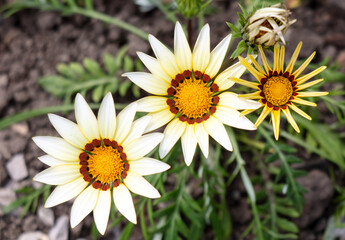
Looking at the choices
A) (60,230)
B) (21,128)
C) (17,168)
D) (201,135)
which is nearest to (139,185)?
(201,135)

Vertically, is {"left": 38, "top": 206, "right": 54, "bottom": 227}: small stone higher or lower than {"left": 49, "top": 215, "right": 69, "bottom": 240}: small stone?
higher

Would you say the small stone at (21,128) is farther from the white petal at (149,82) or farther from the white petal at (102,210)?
the white petal at (149,82)

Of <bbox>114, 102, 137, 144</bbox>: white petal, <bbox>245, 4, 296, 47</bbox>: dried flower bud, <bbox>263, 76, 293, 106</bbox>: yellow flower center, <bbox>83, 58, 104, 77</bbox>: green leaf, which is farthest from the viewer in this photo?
<bbox>83, 58, 104, 77</bbox>: green leaf

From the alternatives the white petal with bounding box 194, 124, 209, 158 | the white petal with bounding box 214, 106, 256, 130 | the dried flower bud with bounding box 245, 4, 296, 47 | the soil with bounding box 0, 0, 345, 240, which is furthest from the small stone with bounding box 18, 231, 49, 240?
the dried flower bud with bounding box 245, 4, 296, 47

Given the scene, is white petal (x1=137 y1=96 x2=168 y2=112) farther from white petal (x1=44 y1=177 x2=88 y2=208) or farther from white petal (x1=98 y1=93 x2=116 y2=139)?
white petal (x1=44 y1=177 x2=88 y2=208)

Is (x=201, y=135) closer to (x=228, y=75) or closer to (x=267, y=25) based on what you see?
(x=228, y=75)

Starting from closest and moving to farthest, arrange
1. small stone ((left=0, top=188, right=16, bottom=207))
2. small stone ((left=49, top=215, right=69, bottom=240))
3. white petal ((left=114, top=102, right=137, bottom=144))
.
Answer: white petal ((left=114, top=102, right=137, bottom=144)), small stone ((left=49, top=215, right=69, bottom=240)), small stone ((left=0, top=188, right=16, bottom=207))

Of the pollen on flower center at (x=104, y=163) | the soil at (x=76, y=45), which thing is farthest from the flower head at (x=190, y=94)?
the soil at (x=76, y=45)
